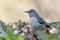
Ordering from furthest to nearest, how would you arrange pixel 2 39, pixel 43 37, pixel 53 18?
pixel 53 18, pixel 2 39, pixel 43 37

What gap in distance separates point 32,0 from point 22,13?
1.12ft

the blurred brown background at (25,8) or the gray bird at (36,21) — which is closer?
the gray bird at (36,21)

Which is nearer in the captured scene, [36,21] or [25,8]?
[36,21]

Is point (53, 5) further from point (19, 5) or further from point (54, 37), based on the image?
point (54, 37)

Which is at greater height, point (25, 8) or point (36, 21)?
point (25, 8)

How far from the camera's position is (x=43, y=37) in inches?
36.2

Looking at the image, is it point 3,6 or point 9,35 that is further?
point 3,6

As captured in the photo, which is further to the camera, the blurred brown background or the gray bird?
the blurred brown background

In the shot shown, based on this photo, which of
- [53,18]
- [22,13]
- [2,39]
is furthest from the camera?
[22,13]

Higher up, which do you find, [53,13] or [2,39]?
[53,13]

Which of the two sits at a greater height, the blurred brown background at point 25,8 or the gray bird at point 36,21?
the blurred brown background at point 25,8

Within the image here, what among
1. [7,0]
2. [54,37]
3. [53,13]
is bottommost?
[54,37]

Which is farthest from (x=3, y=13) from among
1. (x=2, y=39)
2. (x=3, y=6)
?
(x=2, y=39)

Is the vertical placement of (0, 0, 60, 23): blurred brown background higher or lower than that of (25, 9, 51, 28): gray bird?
higher
